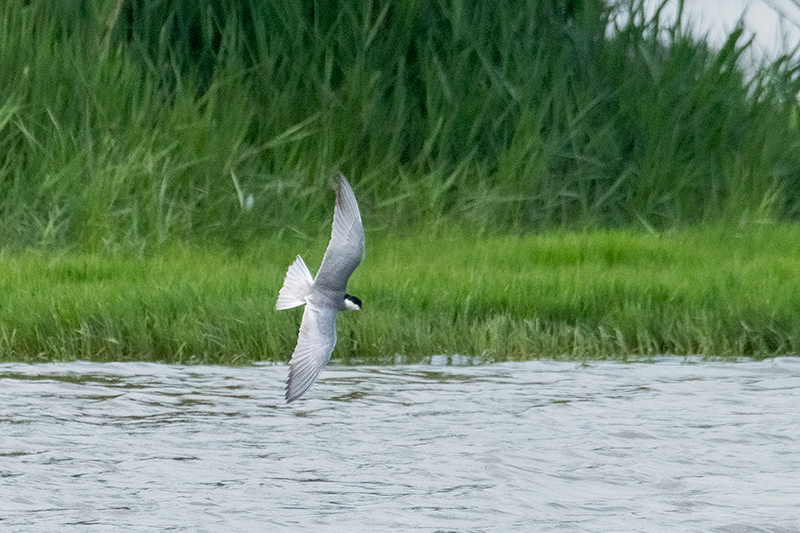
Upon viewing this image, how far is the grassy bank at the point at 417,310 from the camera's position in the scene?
6.61 metres

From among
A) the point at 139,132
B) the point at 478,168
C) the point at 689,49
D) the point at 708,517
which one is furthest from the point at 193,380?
the point at 689,49

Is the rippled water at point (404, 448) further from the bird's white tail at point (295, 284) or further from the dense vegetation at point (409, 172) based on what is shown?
the dense vegetation at point (409, 172)

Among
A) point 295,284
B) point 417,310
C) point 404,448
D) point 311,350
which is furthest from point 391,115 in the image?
point 404,448

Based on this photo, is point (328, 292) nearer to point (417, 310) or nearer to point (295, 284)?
point (295, 284)

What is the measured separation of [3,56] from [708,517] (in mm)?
8096

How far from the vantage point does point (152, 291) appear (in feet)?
23.5

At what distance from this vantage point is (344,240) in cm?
493

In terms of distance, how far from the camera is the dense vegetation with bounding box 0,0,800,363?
698cm

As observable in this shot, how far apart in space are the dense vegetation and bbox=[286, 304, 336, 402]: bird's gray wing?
169 centimetres

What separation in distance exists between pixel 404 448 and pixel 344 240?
0.89 metres

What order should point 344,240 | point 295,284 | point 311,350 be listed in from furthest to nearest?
point 295,284 → point 344,240 → point 311,350

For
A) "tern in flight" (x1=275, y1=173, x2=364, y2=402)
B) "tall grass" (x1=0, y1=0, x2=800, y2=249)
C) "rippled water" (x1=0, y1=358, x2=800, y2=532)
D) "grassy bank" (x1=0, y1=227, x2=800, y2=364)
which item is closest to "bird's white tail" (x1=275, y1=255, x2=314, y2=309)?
"tern in flight" (x1=275, y1=173, x2=364, y2=402)

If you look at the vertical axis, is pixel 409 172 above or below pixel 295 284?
above

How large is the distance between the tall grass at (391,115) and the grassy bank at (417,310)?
1328mm
